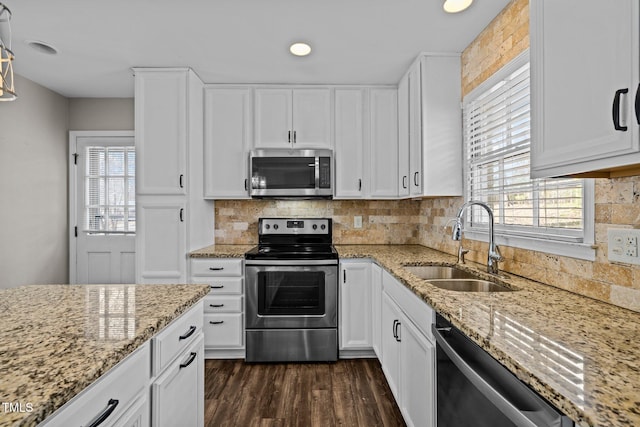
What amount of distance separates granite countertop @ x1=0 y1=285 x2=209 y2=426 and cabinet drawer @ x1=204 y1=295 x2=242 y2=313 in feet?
4.26

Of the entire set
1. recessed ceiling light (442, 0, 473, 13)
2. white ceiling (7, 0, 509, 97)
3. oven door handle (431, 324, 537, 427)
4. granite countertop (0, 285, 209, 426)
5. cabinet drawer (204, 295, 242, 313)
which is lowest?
cabinet drawer (204, 295, 242, 313)

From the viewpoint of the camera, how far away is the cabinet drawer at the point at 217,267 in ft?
9.16

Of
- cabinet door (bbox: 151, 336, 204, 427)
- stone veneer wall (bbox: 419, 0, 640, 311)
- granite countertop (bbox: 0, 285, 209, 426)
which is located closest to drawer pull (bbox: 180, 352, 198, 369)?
cabinet door (bbox: 151, 336, 204, 427)

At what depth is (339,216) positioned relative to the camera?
11.2 feet

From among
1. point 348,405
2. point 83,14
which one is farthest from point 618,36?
point 83,14

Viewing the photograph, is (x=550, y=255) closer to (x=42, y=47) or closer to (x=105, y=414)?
(x=105, y=414)

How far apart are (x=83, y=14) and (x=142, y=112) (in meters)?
0.81

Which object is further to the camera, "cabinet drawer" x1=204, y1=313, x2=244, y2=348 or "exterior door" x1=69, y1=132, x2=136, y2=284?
"exterior door" x1=69, y1=132, x2=136, y2=284

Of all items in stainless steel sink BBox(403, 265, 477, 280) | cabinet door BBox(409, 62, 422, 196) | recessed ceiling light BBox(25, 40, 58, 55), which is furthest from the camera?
cabinet door BBox(409, 62, 422, 196)

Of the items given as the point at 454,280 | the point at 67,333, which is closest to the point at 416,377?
the point at 454,280

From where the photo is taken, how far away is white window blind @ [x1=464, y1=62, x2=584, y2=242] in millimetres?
1512

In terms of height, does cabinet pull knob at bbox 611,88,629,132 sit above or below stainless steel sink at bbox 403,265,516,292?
above

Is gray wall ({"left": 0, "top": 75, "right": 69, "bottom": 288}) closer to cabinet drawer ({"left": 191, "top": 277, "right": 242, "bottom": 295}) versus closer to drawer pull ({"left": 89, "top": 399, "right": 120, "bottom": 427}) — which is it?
cabinet drawer ({"left": 191, "top": 277, "right": 242, "bottom": 295})

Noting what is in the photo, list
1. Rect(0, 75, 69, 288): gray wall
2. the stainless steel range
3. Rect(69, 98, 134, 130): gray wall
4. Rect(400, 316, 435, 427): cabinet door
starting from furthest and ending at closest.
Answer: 1. Rect(69, 98, 134, 130): gray wall
2. Rect(0, 75, 69, 288): gray wall
3. the stainless steel range
4. Rect(400, 316, 435, 427): cabinet door
